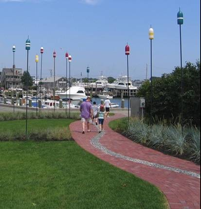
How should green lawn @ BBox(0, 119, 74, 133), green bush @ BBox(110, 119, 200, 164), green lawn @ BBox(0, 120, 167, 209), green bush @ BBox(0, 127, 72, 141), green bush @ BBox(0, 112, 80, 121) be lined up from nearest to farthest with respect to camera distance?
green lawn @ BBox(0, 120, 167, 209) < green bush @ BBox(110, 119, 200, 164) < green bush @ BBox(0, 127, 72, 141) < green lawn @ BBox(0, 119, 74, 133) < green bush @ BBox(0, 112, 80, 121)

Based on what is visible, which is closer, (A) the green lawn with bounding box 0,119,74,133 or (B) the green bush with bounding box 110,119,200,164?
(B) the green bush with bounding box 110,119,200,164

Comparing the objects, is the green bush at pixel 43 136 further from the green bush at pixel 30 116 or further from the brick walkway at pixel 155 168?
the green bush at pixel 30 116

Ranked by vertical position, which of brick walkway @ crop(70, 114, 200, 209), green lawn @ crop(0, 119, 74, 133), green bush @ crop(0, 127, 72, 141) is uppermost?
green bush @ crop(0, 127, 72, 141)

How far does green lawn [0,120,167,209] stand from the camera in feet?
19.5

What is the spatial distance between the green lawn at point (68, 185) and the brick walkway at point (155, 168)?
0.31m

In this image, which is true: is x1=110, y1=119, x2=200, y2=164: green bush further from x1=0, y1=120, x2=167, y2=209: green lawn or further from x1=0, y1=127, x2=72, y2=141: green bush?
x1=0, y1=127, x2=72, y2=141: green bush

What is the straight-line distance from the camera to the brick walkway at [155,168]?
6008 mm

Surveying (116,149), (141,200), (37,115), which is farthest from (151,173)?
(37,115)

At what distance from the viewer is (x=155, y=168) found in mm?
8617

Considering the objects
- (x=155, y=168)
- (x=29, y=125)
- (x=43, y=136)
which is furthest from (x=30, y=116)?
(x=155, y=168)

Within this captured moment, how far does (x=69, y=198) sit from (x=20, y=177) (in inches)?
78.8

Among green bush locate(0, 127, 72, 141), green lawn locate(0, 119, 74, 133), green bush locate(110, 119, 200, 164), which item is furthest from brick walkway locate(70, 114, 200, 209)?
green lawn locate(0, 119, 74, 133)

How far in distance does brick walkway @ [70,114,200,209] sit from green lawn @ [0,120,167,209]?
0.31 meters

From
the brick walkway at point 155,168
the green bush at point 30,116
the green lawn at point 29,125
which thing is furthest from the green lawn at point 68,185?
the green bush at point 30,116
